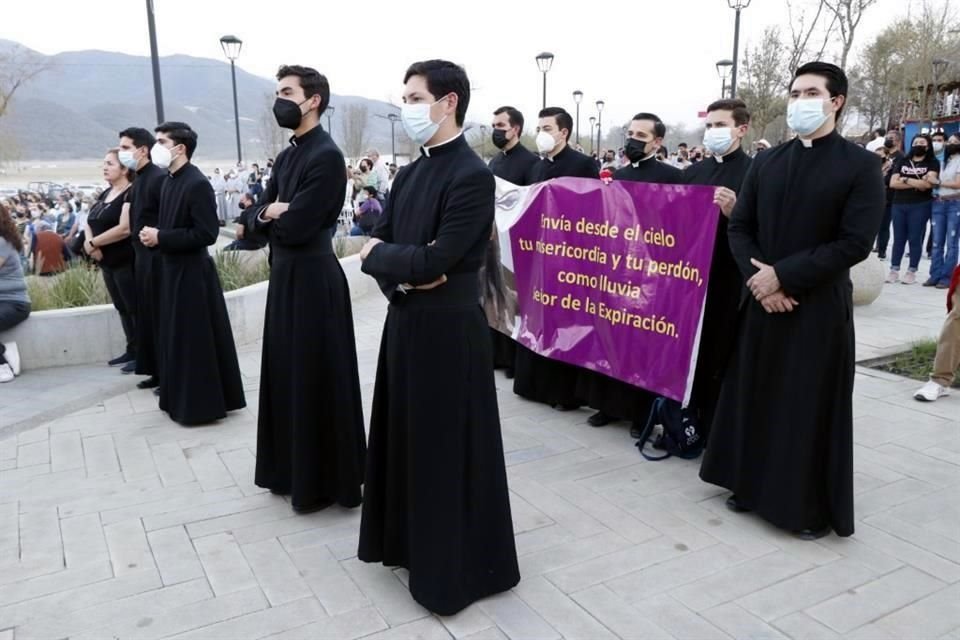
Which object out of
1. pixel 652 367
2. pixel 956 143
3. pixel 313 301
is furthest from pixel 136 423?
pixel 956 143

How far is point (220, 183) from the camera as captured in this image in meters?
29.4

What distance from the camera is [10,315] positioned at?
23.2ft

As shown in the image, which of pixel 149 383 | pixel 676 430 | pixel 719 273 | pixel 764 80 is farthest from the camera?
pixel 764 80

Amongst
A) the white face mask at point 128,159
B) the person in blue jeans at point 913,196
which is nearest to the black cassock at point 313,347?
the white face mask at point 128,159

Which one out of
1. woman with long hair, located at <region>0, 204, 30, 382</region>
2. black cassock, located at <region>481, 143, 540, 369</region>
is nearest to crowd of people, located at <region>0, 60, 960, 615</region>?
black cassock, located at <region>481, 143, 540, 369</region>

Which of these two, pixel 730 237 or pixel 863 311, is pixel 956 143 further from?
pixel 730 237

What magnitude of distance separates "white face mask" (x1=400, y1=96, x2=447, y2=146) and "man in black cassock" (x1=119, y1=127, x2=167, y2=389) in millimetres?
3644

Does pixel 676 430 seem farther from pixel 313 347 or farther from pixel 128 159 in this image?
pixel 128 159

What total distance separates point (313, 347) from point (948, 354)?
4577 mm

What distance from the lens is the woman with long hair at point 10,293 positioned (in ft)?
22.9

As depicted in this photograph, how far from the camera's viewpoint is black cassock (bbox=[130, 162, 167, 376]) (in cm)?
619

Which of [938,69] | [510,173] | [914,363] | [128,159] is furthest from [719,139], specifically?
[938,69]

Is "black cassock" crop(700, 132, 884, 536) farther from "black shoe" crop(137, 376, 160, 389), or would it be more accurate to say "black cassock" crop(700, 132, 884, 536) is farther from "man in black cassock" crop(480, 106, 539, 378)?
"black shoe" crop(137, 376, 160, 389)

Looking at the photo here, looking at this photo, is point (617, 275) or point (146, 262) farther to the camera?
point (146, 262)
